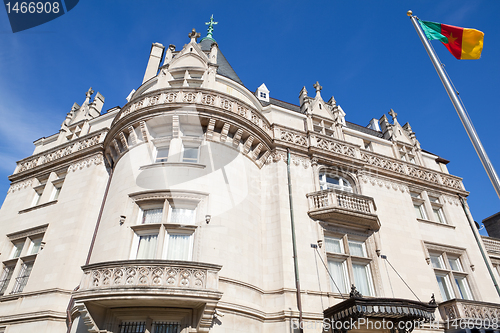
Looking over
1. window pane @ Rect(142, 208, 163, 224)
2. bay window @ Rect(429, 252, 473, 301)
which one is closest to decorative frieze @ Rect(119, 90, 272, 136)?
window pane @ Rect(142, 208, 163, 224)

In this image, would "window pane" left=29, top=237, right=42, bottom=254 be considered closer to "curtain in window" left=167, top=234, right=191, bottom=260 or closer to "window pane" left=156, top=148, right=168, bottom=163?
"window pane" left=156, top=148, right=168, bottom=163

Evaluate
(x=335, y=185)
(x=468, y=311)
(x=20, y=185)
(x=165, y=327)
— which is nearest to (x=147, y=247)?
(x=165, y=327)

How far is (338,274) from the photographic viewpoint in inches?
661

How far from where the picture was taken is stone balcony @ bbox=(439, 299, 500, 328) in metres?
16.6

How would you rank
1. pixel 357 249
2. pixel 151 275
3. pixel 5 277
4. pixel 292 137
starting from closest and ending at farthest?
pixel 151 275 < pixel 357 249 < pixel 5 277 < pixel 292 137

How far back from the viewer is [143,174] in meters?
16.4

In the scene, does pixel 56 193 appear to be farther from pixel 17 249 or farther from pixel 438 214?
pixel 438 214

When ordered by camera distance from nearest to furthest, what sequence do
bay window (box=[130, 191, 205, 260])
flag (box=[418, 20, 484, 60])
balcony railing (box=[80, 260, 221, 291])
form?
balcony railing (box=[80, 260, 221, 291]), flag (box=[418, 20, 484, 60]), bay window (box=[130, 191, 205, 260])

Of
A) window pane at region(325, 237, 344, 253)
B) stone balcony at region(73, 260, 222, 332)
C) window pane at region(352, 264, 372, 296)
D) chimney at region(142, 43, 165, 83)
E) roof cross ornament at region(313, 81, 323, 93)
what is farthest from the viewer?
roof cross ornament at region(313, 81, 323, 93)

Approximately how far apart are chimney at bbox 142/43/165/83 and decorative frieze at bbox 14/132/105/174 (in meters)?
5.32

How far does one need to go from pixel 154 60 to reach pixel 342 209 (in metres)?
17.1

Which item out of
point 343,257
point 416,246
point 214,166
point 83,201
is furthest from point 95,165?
point 416,246

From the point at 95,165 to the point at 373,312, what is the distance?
16.6 metres

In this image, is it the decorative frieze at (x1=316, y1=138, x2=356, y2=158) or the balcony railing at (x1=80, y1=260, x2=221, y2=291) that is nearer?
the balcony railing at (x1=80, y1=260, x2=221, y2=291)
